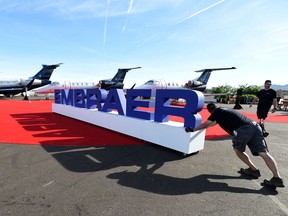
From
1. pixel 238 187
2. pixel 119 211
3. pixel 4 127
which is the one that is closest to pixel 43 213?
pixel 119 211

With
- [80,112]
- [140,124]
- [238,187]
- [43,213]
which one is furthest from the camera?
[80,112]

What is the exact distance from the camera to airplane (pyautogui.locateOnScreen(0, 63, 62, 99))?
102 feet

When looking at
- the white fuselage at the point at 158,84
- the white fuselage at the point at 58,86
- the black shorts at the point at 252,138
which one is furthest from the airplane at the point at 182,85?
the black shorts at the point at 252,138

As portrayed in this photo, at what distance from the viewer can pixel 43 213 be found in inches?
112

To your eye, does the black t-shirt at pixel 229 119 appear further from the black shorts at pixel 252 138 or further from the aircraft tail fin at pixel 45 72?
the aircraft tail fin at pixel 45 72

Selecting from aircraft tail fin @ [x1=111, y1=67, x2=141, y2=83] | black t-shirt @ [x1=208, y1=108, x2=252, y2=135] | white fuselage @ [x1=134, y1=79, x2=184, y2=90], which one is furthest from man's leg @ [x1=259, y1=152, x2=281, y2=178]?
aircraft tail fin @ [x1=111, y1=67, x2=141, y2=83]

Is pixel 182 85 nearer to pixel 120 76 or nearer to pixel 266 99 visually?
pixel 120 76

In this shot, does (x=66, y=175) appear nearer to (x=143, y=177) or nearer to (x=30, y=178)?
(x=30, y=178)

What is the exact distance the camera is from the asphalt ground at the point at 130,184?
3016 mm

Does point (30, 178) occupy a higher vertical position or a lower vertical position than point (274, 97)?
lower

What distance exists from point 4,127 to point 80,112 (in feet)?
11.3

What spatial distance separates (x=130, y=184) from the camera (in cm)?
378

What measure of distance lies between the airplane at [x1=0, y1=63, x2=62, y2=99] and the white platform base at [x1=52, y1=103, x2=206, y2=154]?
25.0 m

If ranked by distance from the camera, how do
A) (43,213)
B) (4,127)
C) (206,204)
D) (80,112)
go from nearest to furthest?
(43,213)
(206,204)
(4,127)
(80,112)
